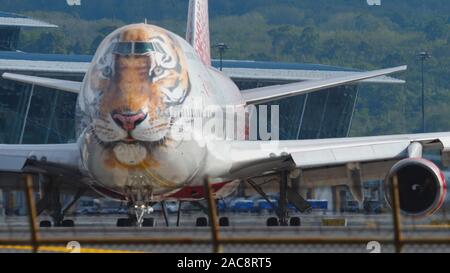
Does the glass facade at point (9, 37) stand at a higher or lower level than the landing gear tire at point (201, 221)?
higher

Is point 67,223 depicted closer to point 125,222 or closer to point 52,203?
point 52,203

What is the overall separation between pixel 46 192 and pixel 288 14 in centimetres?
12563

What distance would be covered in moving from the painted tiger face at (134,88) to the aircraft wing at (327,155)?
3901 millimetres

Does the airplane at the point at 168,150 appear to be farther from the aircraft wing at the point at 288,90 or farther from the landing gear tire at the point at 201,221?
the landing gear tire at the point at 201,221

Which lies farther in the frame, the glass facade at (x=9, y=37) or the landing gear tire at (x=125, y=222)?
the glass facade at (x=9, y=37)

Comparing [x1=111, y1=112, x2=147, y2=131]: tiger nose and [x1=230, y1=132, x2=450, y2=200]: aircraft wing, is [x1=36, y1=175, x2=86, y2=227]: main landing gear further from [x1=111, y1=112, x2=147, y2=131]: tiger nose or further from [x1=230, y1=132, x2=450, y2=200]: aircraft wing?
[x1=230, y1=132, x2=450, y2=200]: aircraft wing

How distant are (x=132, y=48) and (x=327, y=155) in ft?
22.8

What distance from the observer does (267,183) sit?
113 feet

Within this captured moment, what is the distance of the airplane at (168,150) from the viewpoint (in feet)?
88.3

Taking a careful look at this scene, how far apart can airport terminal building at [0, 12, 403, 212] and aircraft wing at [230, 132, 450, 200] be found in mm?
43025

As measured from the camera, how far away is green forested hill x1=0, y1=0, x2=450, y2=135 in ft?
401

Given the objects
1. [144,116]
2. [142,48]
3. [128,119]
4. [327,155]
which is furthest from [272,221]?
[142,48]

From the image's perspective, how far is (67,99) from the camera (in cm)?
7762

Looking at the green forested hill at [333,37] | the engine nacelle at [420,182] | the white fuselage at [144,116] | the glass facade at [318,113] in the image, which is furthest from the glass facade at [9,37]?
the white fuselage at [144,116]
